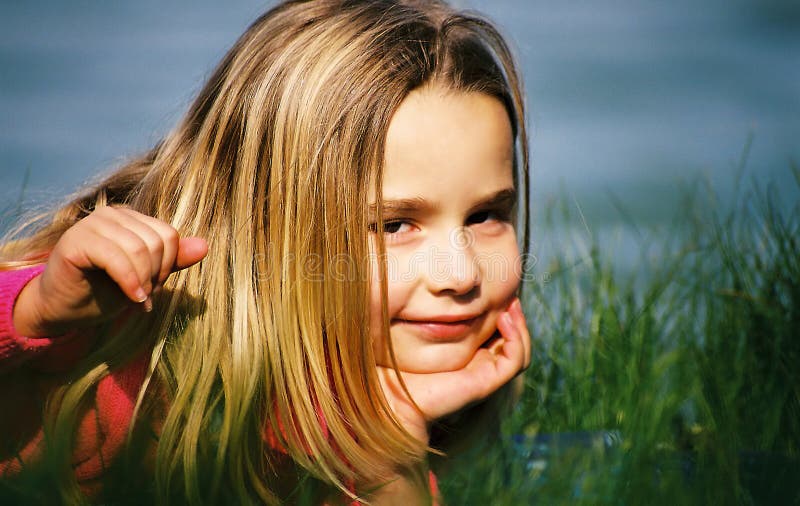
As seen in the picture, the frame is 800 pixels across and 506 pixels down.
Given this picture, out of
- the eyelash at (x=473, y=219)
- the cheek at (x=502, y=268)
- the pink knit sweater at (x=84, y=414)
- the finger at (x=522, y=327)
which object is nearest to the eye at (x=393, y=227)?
the eyelash at (x=473, y=219)

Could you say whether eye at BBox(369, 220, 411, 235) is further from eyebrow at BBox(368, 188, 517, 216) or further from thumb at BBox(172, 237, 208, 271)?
thumb at BBox(172, 237, 208, 271)

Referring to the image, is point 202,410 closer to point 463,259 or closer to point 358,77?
point 463,259

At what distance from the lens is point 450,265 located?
1931mm

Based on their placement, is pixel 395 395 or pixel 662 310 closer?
pixel 395 395

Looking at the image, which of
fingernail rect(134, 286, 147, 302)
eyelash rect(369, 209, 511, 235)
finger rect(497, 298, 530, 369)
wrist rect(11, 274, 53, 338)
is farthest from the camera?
finger rect(497, 298, 530, 369)

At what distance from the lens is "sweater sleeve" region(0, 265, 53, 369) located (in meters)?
1.68

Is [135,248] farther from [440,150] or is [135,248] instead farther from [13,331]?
[440,150]

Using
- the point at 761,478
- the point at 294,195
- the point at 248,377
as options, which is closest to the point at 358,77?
the point at 294,195

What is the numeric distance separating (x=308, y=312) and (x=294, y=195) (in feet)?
0.85

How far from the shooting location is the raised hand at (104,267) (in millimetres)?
1494

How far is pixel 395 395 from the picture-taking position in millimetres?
2066

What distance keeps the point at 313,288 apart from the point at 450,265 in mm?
306

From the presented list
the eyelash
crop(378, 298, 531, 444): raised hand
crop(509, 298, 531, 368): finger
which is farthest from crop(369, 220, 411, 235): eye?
crop(509, 298, 531, 368): finger

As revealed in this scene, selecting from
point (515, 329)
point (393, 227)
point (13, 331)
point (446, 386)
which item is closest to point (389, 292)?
point (393, 227)
